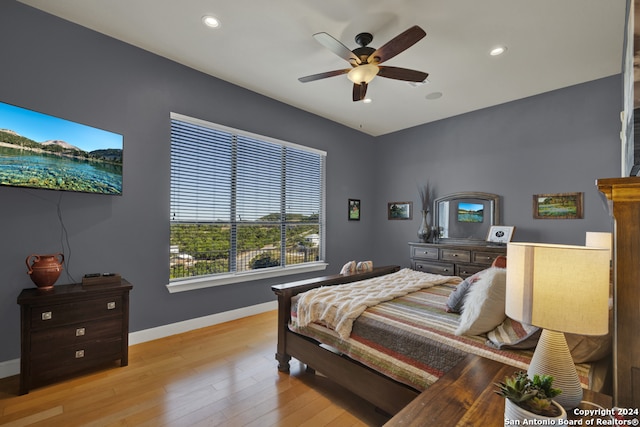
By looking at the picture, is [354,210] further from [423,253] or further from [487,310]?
[487,310]

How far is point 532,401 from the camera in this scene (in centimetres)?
82

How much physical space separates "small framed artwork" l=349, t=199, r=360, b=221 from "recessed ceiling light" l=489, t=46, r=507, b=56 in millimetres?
3033

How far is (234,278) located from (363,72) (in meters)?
2.80

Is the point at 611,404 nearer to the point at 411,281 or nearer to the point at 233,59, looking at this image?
the point at 411,281

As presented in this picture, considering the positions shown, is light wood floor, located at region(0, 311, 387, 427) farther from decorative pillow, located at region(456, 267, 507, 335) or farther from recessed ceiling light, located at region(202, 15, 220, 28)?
recessed ceiling light, located at region(202, 15, 220, 28)

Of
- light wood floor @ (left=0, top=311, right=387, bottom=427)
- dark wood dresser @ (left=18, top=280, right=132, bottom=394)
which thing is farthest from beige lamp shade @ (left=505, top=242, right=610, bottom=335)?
dark wood dresser @ (left=18, top=280, right=132, bottom=394)

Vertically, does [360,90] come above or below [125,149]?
above

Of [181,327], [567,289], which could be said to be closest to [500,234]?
[567,289]

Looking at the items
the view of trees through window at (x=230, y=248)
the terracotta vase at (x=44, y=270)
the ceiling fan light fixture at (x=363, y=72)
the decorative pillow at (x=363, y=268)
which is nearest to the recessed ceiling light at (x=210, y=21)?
the ceiling fan light fixture at (x=363, y=72)

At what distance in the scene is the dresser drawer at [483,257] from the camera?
3.90 m

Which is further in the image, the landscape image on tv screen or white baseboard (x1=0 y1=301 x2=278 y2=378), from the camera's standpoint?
the landscape image on tv screen

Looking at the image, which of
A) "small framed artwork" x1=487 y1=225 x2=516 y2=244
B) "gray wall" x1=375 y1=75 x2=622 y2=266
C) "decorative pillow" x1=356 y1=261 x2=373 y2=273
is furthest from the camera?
"small framed artwork" x1=487 y1=225 x2=516 y2=244

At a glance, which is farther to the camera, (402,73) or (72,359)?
(402,73)

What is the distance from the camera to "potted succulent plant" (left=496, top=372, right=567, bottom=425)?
80cm
